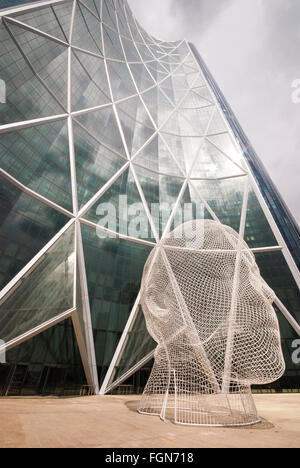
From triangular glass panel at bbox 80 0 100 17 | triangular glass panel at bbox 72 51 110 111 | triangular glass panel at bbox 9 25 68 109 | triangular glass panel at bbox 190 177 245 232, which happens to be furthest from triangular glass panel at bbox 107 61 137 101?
triangular glass panel at bbox 190 177 245 232

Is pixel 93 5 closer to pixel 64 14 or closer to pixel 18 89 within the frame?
pixel 64 14

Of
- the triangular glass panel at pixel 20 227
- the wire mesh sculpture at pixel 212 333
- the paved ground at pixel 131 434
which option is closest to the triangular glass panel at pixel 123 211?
the triangular glass panel at pixel 20 227

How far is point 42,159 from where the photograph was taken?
22.4 meters

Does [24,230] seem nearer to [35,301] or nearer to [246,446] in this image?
[35,301]

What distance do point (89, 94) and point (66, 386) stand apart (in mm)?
31165

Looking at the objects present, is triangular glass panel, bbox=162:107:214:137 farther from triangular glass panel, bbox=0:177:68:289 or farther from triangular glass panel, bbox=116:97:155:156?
triangular glass panel, bbox=0:177:68:289

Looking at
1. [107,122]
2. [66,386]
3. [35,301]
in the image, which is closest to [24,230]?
[35,301]

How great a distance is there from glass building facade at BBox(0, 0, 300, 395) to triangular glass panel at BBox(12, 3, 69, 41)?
0.50ft

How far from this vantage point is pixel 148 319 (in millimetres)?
10055

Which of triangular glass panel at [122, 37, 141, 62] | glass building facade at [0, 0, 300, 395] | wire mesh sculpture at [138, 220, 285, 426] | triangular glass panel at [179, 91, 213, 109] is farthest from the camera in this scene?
triangular glass panel at [179, 91, 213, 109]

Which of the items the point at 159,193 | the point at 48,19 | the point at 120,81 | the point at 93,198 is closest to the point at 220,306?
the point at 93,198

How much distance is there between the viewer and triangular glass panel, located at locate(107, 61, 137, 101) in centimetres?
3424

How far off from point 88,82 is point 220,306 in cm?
3178

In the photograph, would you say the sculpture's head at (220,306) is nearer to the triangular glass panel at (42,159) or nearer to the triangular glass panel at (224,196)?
the triangular glass panel at (42,159)
